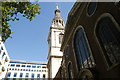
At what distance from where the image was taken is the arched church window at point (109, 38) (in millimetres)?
7168

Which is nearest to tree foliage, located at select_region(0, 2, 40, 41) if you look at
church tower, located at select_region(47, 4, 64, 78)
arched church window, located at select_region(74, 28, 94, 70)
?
arched church window, located at select_region(74, 28, 94, 70)

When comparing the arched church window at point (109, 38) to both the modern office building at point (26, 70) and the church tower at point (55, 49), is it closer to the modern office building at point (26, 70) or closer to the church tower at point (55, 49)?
the church tower at point (55, 49)

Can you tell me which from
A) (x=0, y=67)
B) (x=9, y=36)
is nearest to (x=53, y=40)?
(x=0, y=67)

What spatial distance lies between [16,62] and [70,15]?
201ft

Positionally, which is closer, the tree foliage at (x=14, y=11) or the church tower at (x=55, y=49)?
the tree foliage at (x=14, y=11)

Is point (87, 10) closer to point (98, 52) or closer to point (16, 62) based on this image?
point (98, 52)

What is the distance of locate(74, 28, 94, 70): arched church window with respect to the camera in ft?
33.7

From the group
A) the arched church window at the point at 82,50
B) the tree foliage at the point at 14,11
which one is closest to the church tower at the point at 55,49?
the arched church window at the point at 82,50

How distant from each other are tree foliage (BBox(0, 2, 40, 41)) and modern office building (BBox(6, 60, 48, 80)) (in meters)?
55.3

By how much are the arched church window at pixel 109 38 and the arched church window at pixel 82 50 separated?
1888 mm

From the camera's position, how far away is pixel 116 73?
6.52 m

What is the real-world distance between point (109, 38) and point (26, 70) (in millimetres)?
63638

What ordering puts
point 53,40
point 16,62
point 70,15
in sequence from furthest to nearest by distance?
point 16,62, point 53,40, point 70,15

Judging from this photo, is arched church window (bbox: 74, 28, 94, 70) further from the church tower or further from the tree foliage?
the church tower
